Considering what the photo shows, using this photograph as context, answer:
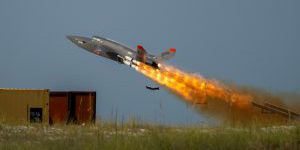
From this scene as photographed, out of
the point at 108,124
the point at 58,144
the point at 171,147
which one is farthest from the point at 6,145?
the point at 108,124

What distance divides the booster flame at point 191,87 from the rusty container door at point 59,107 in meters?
5.18

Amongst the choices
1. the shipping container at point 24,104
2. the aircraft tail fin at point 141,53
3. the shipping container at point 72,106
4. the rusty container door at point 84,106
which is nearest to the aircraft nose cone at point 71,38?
the aircraft tail fin at point 141,53

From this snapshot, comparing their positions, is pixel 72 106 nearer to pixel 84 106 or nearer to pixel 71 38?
pixel 84 106

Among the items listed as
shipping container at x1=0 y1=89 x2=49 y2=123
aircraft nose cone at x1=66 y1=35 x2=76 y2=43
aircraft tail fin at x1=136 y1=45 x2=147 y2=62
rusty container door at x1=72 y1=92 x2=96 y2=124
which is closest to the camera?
shipping container at x1=0 y1=89 x2=49 y2=123

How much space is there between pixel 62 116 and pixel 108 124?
22.8 feet

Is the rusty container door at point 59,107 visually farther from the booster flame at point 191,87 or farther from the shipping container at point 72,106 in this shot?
the booster flame at point 191,87

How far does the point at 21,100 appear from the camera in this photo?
32.3 m

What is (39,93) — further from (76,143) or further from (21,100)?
(76,143)

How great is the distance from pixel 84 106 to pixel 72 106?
0.62 m

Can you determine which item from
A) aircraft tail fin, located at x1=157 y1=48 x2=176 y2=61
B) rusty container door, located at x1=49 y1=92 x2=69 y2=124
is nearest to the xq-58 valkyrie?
aircraft tail fin, located at x1=157 y1=48 x2=176 y2=61

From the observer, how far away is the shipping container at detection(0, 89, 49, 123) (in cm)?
3225

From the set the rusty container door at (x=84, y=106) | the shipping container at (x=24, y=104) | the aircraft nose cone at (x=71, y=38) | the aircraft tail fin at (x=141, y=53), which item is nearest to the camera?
the shipping container at (x=24, y=104)

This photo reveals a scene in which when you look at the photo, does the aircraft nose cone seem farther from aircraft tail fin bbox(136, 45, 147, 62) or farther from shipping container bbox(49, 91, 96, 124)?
shipping container bbox(49, 91, 96, 124)

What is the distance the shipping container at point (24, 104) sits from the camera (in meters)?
32.2
